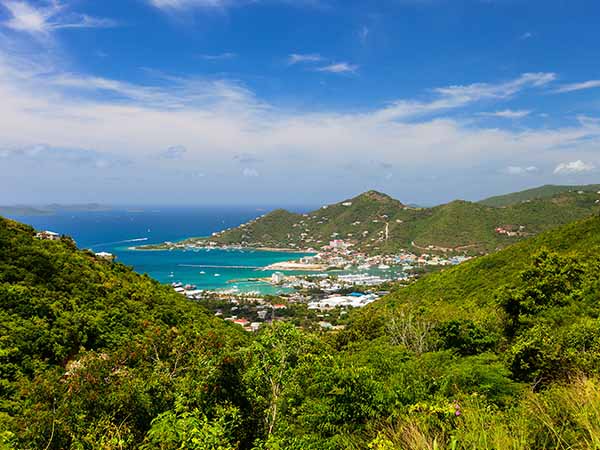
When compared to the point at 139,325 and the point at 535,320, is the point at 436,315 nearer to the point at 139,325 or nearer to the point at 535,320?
the point at 535,320

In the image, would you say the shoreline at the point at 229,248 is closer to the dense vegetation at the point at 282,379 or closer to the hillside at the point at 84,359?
the hillside at the point at 84,359

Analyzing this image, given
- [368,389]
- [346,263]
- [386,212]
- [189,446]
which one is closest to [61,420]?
[189,446]

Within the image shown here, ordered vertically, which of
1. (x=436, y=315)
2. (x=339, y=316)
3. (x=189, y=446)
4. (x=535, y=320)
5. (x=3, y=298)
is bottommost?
(x=339, y=316)

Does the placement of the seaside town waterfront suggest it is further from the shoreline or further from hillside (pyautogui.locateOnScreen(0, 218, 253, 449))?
hillside (pyautogui.locateOnScreen(0, 218, 253, 449))

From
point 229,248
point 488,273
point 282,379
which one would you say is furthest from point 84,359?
point 229,248

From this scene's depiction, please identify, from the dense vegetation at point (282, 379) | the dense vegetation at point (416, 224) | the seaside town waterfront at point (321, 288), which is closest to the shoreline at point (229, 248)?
the dense vegetation at point (416, 224)
